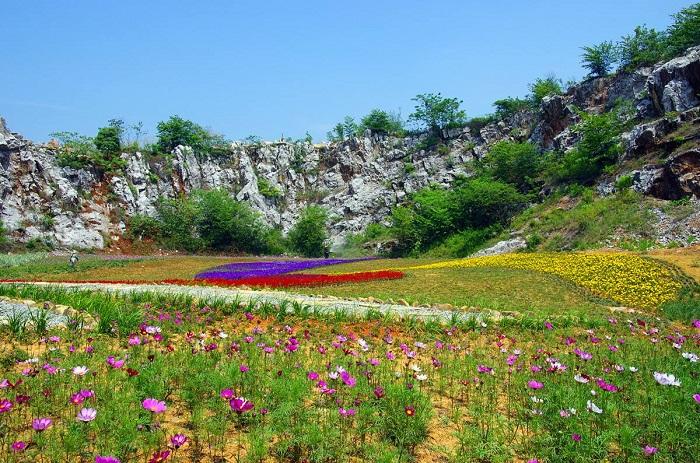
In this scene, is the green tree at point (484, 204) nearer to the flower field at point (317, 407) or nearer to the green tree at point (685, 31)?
the green tree at point (685, 31)

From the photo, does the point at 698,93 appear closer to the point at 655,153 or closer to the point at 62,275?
the point at 655,153

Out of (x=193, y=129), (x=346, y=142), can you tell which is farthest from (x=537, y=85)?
(x=193, y=129)

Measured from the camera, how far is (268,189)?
218 ft

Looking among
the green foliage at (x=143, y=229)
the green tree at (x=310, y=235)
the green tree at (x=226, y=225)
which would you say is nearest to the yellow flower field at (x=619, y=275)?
the green tree at (x=310, y=235)

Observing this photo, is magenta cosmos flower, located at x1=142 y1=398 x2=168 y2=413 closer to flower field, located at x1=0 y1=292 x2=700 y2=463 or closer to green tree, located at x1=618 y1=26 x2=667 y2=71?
flower field, located at x1=0 y1=292 x2=700 y2=463

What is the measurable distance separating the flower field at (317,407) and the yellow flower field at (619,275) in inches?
382

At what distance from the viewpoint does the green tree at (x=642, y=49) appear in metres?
48.3

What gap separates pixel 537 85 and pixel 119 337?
211 ft

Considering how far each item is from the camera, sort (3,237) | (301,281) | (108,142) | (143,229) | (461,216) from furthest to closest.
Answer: (108,142)
(143,229)
(461,216)
(3,237)
(301,281)

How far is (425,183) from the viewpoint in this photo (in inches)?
2470

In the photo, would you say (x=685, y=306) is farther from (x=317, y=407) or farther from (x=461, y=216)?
(x=461, y=216)

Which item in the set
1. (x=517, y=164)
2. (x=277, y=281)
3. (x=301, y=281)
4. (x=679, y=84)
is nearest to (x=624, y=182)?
(x=679, y=84)

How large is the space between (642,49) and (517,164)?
20.7m

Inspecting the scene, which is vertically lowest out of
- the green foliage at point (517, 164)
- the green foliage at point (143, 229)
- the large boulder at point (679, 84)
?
the green foliage at point (143, 229)
